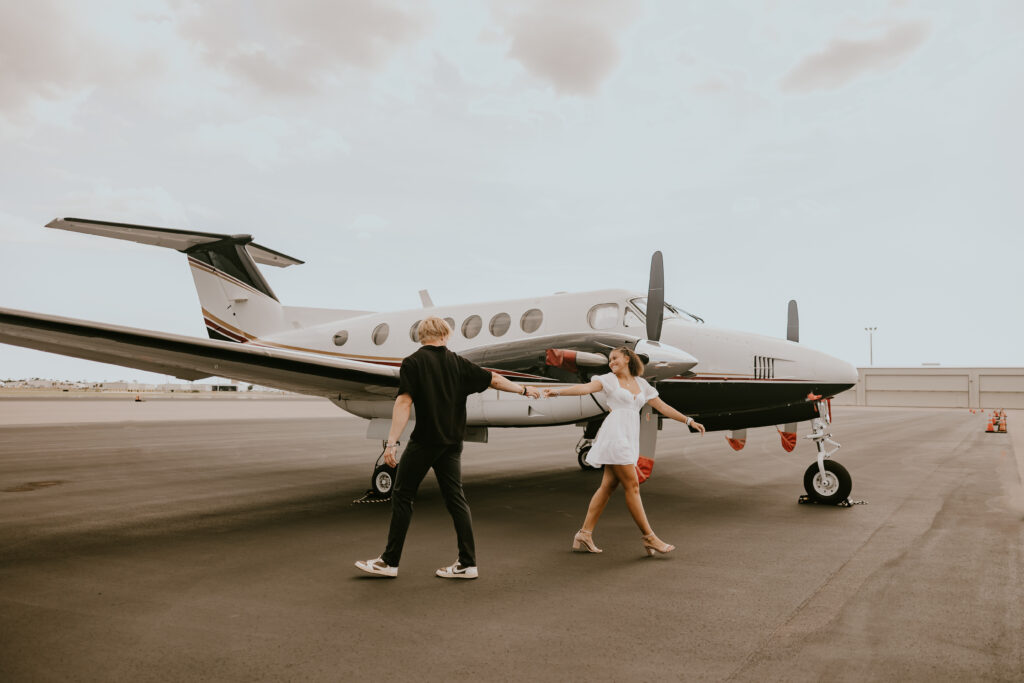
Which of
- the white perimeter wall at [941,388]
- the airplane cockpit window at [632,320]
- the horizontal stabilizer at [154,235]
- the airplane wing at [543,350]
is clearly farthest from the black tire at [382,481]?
the white perimeter wall at [941,388]

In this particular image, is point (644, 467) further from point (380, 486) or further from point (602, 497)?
point (380, 486)

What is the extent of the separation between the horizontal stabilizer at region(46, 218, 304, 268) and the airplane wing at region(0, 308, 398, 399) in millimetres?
4748

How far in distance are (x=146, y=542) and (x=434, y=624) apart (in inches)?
143

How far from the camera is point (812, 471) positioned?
8.23 meters

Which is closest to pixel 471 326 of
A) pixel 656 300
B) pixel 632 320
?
pixel 632 320

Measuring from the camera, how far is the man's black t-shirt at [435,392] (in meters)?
4.65

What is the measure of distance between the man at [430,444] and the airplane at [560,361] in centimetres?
209

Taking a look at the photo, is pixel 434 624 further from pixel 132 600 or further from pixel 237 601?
pixel 132 600

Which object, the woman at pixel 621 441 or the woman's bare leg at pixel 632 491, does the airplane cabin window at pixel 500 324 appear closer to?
the woman at pixel 621 441

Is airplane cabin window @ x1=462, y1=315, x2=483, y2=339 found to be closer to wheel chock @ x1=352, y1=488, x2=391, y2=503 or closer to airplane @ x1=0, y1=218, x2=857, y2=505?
airplane @ x1=0, y1=218, x2=857, y2=505

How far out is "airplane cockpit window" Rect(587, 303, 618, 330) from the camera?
903 cm

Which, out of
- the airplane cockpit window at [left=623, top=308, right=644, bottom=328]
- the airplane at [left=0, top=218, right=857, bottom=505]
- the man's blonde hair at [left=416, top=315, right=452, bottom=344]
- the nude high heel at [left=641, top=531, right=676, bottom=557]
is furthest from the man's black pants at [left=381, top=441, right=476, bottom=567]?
the airplane cockpit window at [left=623, top=308, right=644, bottom=328]

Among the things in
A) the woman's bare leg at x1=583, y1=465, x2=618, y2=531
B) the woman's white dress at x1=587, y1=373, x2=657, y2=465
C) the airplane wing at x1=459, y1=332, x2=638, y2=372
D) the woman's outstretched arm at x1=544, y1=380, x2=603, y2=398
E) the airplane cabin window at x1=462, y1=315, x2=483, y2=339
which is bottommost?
the woman's bare leg at x1=583, y1=465, x2=618, y2=531

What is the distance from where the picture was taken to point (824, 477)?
26.6 ft
